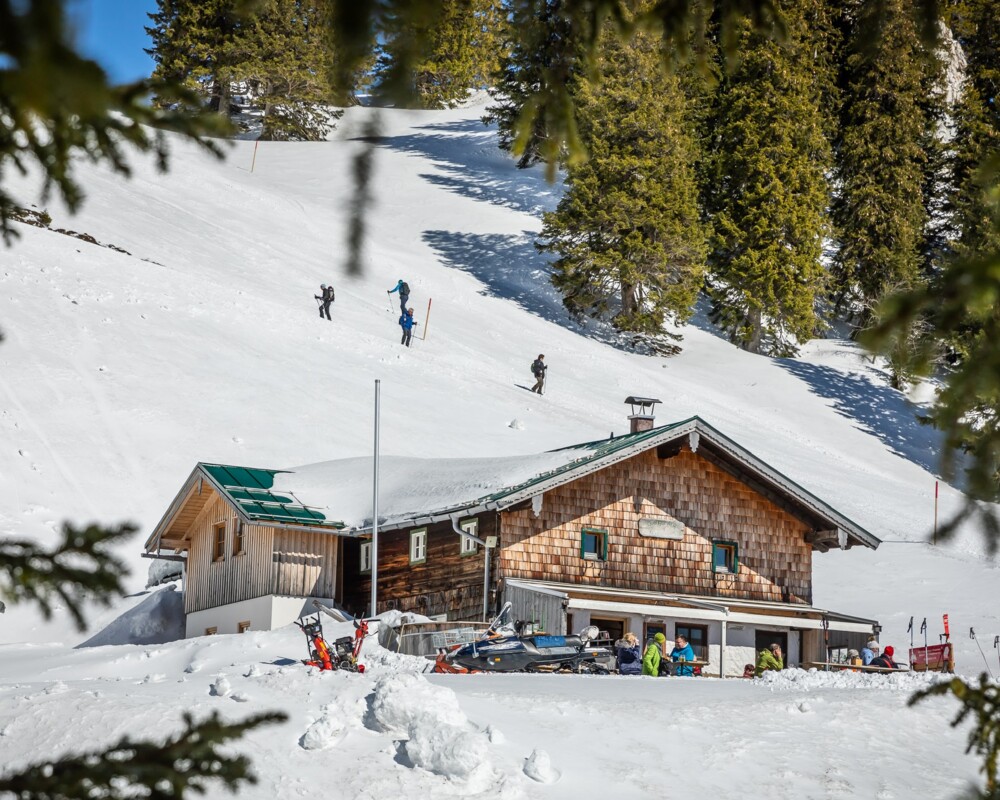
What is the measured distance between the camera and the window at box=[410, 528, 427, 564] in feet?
87.7

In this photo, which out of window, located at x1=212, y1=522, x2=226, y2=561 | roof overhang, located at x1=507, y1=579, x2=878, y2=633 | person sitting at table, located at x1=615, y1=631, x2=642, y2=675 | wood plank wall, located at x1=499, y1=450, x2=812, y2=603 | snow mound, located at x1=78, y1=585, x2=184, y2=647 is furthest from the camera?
snow mound, located at x1=78, y1=585, x2=184, y2=647

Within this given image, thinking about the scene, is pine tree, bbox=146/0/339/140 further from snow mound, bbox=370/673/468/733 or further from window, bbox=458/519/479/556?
snow mound, bbox=370/673/468/733

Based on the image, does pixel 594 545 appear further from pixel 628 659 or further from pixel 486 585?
pixel 628 659

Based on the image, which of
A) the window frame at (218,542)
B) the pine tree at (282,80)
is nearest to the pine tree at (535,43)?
the window frame at (218,542)

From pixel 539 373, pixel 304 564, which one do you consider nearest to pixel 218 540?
pixel 304 564

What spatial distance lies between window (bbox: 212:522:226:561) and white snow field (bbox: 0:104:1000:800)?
2.48 metres

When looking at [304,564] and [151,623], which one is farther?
[151,623]

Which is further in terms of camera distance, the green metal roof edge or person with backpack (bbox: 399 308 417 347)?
person with backpack (bbox: 399 308 417 347)

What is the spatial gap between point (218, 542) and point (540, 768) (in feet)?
62.6

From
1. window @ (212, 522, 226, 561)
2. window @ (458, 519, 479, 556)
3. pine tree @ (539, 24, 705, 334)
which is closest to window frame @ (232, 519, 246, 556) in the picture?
window @ (212, 522, 226, 561)

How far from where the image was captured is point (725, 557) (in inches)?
1102

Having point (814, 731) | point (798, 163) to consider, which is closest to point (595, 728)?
point (814, 731)

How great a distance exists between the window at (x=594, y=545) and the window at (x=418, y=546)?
3.06 metres

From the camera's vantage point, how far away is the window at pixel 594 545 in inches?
1046
